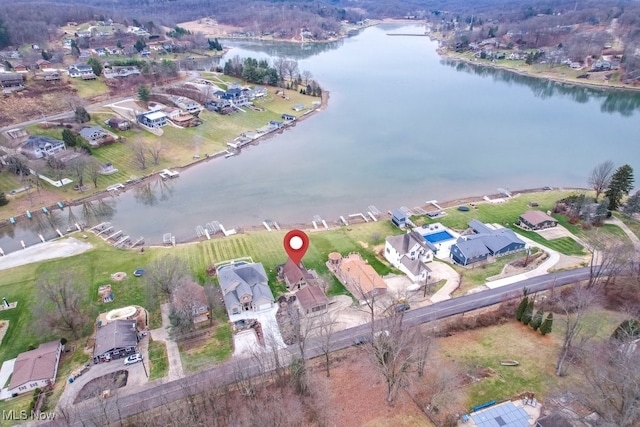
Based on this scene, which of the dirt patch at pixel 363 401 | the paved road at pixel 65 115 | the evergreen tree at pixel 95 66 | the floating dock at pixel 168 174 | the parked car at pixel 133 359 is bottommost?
the floating dock at pixel 168 174

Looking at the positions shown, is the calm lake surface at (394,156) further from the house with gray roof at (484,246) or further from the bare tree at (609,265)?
the bare tree at (609,265)

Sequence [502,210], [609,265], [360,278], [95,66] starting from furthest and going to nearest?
[95,66]
[502,210]
[360,278]
[609,265]

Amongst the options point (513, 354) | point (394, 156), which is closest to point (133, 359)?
point (513, 354)

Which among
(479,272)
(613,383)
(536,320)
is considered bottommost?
(479,272)

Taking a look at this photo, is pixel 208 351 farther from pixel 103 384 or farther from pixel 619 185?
pixel 619 185

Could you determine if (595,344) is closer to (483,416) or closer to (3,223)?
(483,416)

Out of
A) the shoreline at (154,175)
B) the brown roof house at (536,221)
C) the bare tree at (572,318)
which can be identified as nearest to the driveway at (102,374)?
the bare tree at (572,318)
